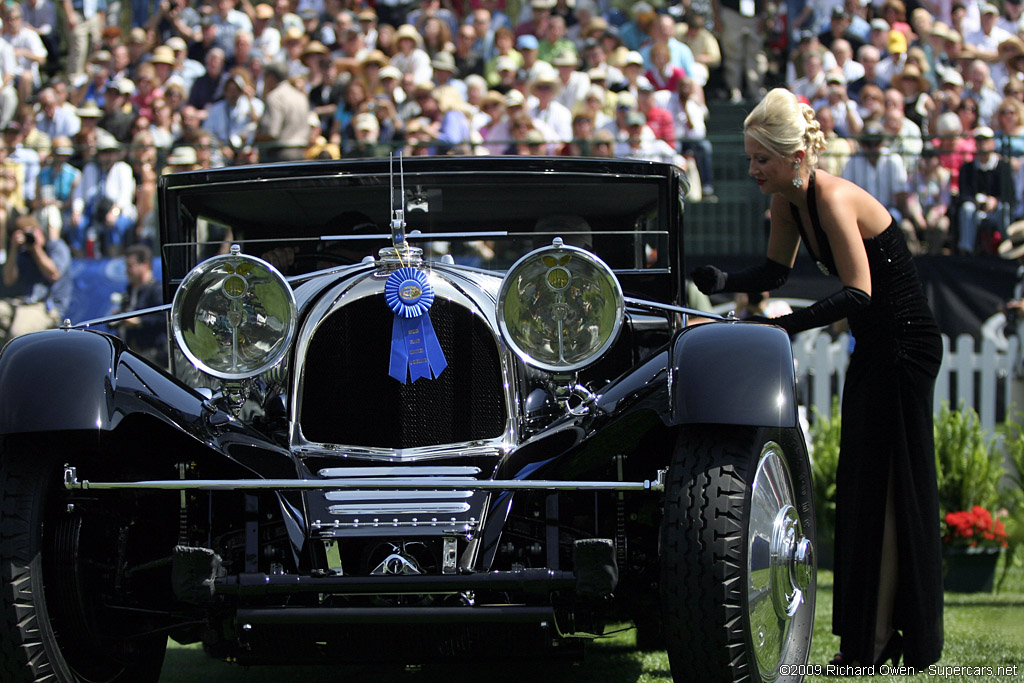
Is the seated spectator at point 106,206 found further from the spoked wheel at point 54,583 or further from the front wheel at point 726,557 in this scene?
the front wheel at point 726,557

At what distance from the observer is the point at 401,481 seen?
284 cm

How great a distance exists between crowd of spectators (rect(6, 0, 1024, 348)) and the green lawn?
4.23 metres

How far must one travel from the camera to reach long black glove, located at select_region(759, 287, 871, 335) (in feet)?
10.9

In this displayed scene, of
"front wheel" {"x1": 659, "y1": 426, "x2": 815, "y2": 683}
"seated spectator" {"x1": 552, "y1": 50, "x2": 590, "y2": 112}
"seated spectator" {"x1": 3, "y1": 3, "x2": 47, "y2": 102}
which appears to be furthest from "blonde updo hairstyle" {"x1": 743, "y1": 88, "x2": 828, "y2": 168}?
"seated spectator" {"x1": 3, "y1": 3, "x2": 47, "y2": 102}

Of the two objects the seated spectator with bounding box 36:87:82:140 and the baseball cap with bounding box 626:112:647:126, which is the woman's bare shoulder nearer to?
the baseball cap with bounding box 626:112:647:126

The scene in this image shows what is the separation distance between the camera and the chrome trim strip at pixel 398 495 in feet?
9.53

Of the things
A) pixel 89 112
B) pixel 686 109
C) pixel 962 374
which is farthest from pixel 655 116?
pixel 89 112

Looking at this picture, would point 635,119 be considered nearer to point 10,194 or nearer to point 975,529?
point 975,529

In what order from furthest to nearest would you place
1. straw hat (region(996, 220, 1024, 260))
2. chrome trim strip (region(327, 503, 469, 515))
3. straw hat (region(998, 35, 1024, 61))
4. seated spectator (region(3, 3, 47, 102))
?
seated spectator (region(3, 3, 47, 102)), straw hat (region(998, 35, 1024, 61)), straw hat (region(996, 220, 1024, 260)), chrome trim strip (region(327, 503, 469, 515))

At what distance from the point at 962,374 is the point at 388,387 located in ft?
16.8

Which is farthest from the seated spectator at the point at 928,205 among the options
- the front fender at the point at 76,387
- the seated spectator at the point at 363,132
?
the front fender at the point at 76,387

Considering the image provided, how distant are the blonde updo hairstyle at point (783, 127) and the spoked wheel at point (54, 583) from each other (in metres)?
2.08

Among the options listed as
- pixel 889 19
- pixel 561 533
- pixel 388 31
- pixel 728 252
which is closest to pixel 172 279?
pixel 561 533

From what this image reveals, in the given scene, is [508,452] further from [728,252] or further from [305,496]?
[728,252]
